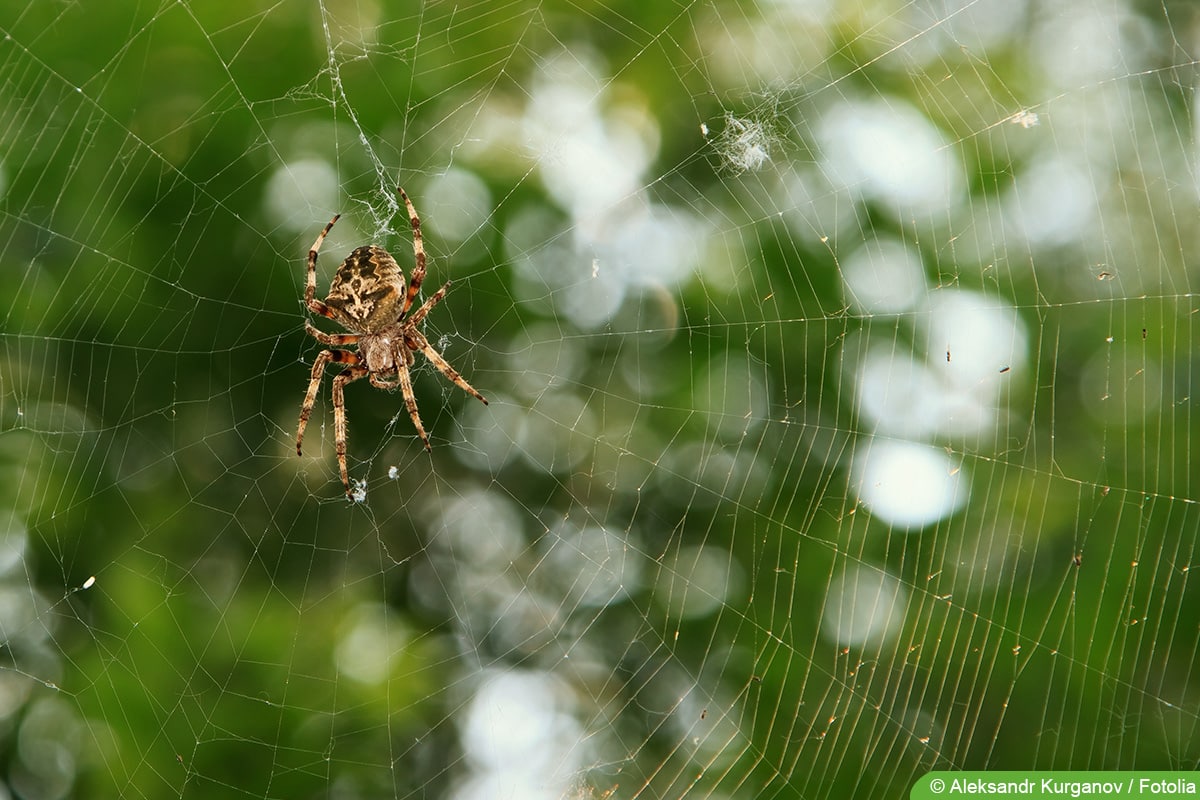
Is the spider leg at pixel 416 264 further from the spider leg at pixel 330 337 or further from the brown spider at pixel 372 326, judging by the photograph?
the spider leg at pixel 330 337

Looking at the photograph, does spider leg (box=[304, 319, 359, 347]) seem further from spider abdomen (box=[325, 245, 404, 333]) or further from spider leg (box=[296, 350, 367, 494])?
spider abdomen (box=[325, 245, 404, 333])

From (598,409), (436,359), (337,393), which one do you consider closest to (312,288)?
(337,393)

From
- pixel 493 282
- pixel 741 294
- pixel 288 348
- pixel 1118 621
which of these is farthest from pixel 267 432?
pixel 1118 621

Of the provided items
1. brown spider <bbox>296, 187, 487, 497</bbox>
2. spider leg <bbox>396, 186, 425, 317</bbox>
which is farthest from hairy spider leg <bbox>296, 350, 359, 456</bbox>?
spider leg <bbox>396, 186, 425, 317</bbox>

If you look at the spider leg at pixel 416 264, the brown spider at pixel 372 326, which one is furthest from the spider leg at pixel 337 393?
the spider leg at pixel 416 264

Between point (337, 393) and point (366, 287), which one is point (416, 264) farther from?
point (337, 393)
